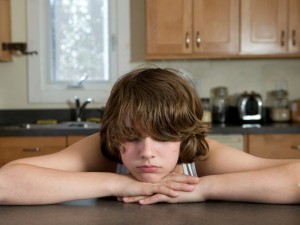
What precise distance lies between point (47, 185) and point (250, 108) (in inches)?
99.0

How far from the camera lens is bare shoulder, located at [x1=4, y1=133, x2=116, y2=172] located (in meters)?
1.14

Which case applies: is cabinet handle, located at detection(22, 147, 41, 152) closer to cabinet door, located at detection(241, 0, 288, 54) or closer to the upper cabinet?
the upper cabinet

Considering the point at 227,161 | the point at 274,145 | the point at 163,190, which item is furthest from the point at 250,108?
the point at 163,190

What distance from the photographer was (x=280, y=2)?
3.10 m

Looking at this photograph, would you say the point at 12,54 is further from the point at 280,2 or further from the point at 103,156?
the point at 103,156

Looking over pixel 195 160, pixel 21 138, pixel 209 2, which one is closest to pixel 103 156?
pixel 195 160

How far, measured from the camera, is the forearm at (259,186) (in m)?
0.93

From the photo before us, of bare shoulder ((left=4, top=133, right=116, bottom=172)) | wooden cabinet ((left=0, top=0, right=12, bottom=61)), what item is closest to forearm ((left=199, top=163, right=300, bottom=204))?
bare shoulder ((left=4, top=133, right=116, bottom=172))

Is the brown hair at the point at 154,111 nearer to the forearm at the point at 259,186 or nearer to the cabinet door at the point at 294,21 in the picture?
the forearm at the point at 259,186

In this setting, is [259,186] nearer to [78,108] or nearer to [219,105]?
[219,105]

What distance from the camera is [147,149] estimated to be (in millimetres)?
884

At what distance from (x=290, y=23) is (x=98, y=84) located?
4.95 ft

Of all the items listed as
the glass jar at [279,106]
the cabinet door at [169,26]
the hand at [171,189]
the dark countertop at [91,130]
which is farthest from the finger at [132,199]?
the glass jar at [279,106]

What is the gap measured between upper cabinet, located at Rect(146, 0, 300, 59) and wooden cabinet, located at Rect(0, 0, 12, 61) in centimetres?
109
